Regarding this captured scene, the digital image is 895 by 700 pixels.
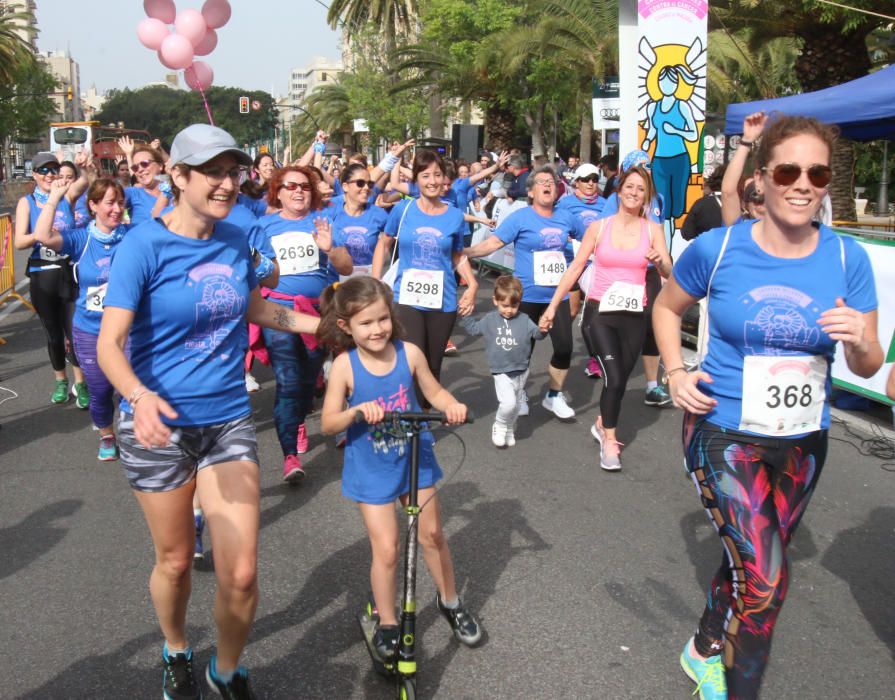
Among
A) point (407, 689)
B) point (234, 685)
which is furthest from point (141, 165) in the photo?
point (407, 689)

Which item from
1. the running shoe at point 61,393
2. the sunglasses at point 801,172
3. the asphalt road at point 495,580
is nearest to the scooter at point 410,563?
the asphalt road at point 495,580

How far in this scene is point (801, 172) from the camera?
9.51ft

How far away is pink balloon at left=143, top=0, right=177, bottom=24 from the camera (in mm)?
9789

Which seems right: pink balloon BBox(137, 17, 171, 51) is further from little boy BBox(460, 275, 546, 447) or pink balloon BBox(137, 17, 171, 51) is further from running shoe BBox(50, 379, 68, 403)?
little boy BBox(460, 275, 546, 447)

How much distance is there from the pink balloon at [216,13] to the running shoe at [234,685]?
8.35 m

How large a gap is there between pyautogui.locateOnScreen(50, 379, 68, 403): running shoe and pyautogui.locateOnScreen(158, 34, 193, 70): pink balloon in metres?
3.85

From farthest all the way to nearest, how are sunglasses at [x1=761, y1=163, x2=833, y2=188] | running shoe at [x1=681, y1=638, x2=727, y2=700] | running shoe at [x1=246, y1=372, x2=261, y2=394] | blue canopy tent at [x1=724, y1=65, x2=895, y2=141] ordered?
blue canopy tent at [x1=724, y1=65, x2=895, y2=141], running shoe at [x1=246, y1=372, x2=261, y2=394], running shoe at [x1=681, y1=638, x2=727, y2=700], sunglasses at [x1=761, y1=163, x2=833, y2=188]

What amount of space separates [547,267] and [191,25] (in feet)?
16.7

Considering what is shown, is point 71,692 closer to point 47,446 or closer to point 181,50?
point 47,446

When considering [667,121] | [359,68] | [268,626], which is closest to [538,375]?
[667,121]

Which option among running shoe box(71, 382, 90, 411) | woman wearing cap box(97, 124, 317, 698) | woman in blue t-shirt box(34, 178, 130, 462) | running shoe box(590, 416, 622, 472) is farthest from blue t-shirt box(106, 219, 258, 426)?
running shoe box(71, 382, 90, 411)

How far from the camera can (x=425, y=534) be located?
355cm

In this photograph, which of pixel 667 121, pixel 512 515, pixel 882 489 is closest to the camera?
pixel 512 515

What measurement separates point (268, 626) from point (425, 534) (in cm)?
91
